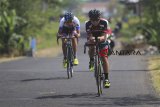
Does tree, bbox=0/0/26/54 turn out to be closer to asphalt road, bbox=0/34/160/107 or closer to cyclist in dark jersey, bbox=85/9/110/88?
asphalt road, bbox=0/34/160/107

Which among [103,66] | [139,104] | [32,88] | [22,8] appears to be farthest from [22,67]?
[22,8]

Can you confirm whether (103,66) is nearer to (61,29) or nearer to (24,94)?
(24,94)

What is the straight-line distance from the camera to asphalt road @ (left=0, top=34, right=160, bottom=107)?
431 inches

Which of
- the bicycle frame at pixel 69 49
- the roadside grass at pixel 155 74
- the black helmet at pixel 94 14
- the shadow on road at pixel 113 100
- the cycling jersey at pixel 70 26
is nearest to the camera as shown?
the shadow on road at pixel 113 100

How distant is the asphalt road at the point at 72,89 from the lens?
35.9ft

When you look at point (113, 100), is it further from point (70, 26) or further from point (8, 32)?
point (8, 32)

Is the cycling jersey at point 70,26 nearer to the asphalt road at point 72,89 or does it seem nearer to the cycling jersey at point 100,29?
the asphalt road at point 72,89

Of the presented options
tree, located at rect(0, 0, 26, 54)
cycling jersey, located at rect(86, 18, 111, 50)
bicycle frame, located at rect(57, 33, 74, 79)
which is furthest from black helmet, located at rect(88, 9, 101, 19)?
tree, located at rect(0, 0, 26, 54)

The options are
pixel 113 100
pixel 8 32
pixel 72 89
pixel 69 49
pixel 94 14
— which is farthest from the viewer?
pixel 8 32

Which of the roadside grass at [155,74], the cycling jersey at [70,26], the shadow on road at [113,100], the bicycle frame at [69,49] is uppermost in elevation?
the cycling jersey at [70,26]

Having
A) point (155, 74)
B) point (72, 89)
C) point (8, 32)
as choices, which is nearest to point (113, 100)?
point (72, 89)

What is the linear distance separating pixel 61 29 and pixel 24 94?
3.47m

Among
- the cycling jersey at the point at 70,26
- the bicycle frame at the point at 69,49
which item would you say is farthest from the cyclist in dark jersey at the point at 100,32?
the bicycle frame at the point at 69,49

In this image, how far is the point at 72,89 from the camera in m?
12.9
